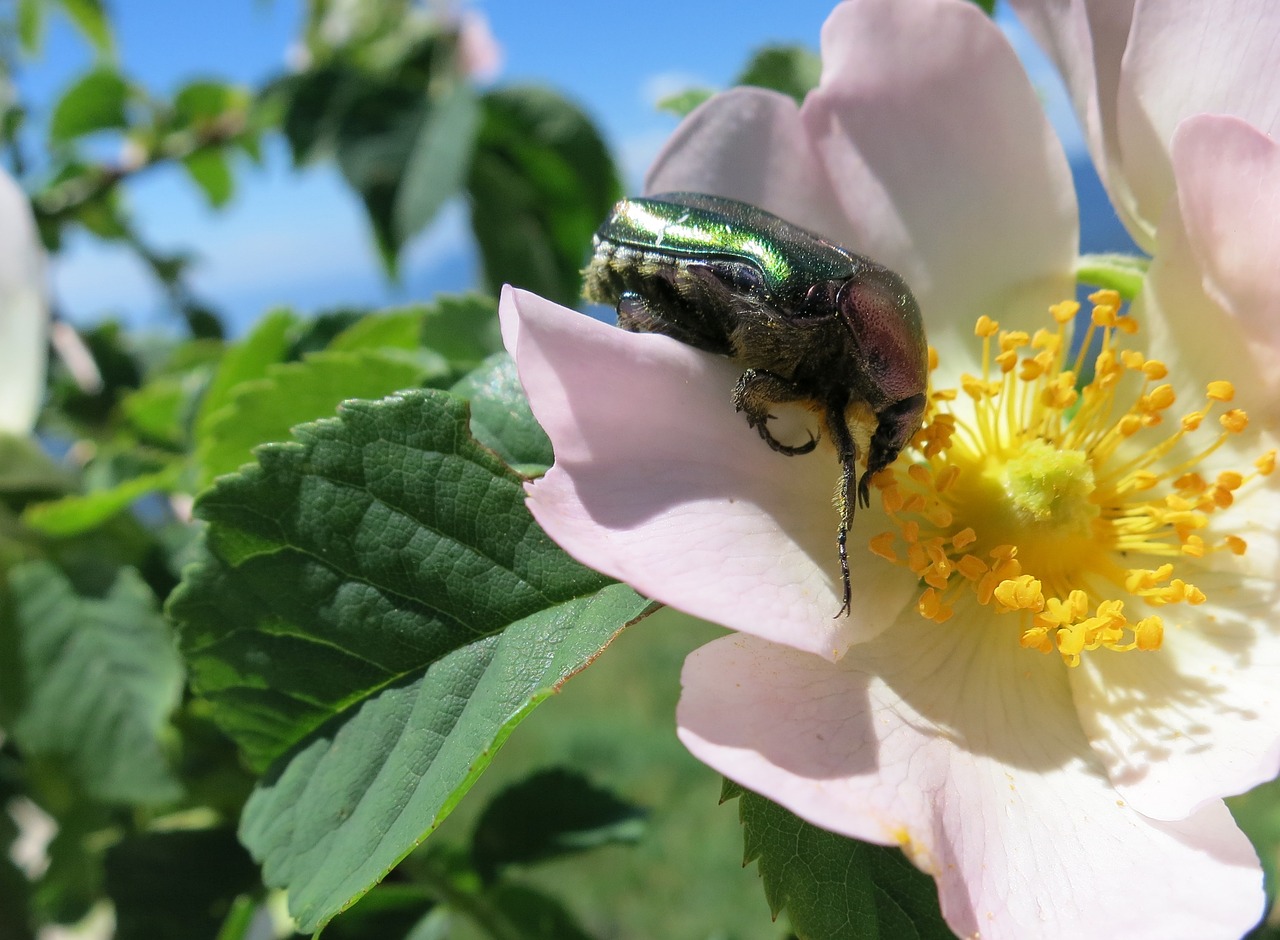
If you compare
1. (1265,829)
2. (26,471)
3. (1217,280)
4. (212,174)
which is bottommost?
(1265,829)

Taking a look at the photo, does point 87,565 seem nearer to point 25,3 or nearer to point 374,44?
point 374,44

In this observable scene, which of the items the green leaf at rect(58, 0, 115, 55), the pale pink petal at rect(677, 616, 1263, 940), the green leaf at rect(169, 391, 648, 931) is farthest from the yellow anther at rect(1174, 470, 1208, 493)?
the green leaf at rect(58, 0, 115, 55)

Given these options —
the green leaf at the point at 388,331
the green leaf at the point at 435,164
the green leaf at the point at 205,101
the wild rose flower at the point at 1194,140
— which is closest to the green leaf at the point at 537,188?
the green leaf at the point at 435,164

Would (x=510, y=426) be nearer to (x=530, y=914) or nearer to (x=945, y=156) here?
(x=945, y=156)

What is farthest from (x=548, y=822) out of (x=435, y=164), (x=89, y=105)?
(x=89, y=105)

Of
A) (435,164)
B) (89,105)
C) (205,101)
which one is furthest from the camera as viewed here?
(205,101)

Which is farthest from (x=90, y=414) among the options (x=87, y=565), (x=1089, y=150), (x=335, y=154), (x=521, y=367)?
(x=1089, y=150)

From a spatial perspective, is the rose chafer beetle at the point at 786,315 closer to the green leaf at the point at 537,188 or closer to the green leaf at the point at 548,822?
the green leaf at the point at 548,822
